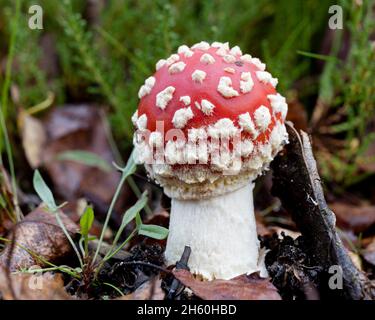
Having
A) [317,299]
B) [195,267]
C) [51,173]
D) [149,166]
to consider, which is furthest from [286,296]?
[51,173]

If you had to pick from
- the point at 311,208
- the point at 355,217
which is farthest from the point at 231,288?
the point at 355,217

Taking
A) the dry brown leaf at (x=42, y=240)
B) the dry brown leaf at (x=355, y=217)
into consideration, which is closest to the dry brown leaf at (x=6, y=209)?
the dry brown leaf at (x=42, y=240)

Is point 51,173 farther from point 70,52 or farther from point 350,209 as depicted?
point 350,209

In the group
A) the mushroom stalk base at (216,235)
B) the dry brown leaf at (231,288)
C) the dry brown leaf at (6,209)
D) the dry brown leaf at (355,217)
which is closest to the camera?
the dry brown leaf at (231,288)

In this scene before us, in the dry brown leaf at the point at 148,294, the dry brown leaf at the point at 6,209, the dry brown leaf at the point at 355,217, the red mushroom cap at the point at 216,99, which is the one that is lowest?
the dry brown leaf at the point at 355,217

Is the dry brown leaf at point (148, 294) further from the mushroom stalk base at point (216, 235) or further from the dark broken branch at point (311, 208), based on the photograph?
the dark broken branch at point (311, 208)

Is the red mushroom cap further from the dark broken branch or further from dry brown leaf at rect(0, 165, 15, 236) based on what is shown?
dry brown leaf at rect(0, 165, 15, 236)

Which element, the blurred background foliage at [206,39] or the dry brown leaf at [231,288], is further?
the blurred background foliage at [206,39]
